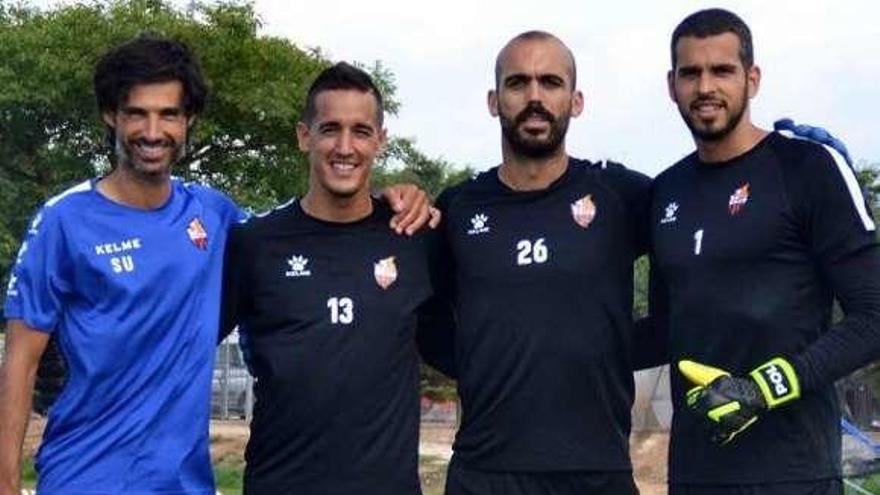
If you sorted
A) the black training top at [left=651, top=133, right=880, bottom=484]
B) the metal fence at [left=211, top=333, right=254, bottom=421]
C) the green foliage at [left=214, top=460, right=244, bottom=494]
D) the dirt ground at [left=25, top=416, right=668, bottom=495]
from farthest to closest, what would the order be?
the metal fence at [left=211, top=333, right=254, bottom=421]
the dirt ground at [left=25, top=416, right=668, bottom=495]
the green foliage at [left=214, top=460, right=244, bottom=494]
the black training top at [left=651, top=133, right=880, bottom=484]

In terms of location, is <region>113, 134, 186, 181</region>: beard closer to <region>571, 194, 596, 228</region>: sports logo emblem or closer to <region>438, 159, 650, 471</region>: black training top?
<region>438, 159, 650, 471</region>: black training top

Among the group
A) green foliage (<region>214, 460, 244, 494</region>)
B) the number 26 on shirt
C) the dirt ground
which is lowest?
green foliage (<region>214, 460, 244, 494</region>)

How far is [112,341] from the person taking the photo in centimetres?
529

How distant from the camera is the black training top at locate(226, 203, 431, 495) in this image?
5.67 meters

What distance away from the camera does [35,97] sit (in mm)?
24578

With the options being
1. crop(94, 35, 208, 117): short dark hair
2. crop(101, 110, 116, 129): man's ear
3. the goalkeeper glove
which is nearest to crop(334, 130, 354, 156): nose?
crop(94, 35, 208, 117): short dark hair

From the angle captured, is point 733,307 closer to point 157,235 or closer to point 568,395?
point 568,395

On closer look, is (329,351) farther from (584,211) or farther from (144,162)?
(584,211)

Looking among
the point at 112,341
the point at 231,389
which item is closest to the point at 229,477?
the point at 231,389

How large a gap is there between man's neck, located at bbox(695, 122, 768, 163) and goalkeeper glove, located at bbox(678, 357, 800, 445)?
2.75ft

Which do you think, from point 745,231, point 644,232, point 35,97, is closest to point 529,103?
point 644,232

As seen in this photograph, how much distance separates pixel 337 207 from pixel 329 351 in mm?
593

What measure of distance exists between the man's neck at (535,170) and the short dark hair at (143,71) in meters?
1.27

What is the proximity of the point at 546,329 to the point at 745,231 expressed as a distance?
0.86m
